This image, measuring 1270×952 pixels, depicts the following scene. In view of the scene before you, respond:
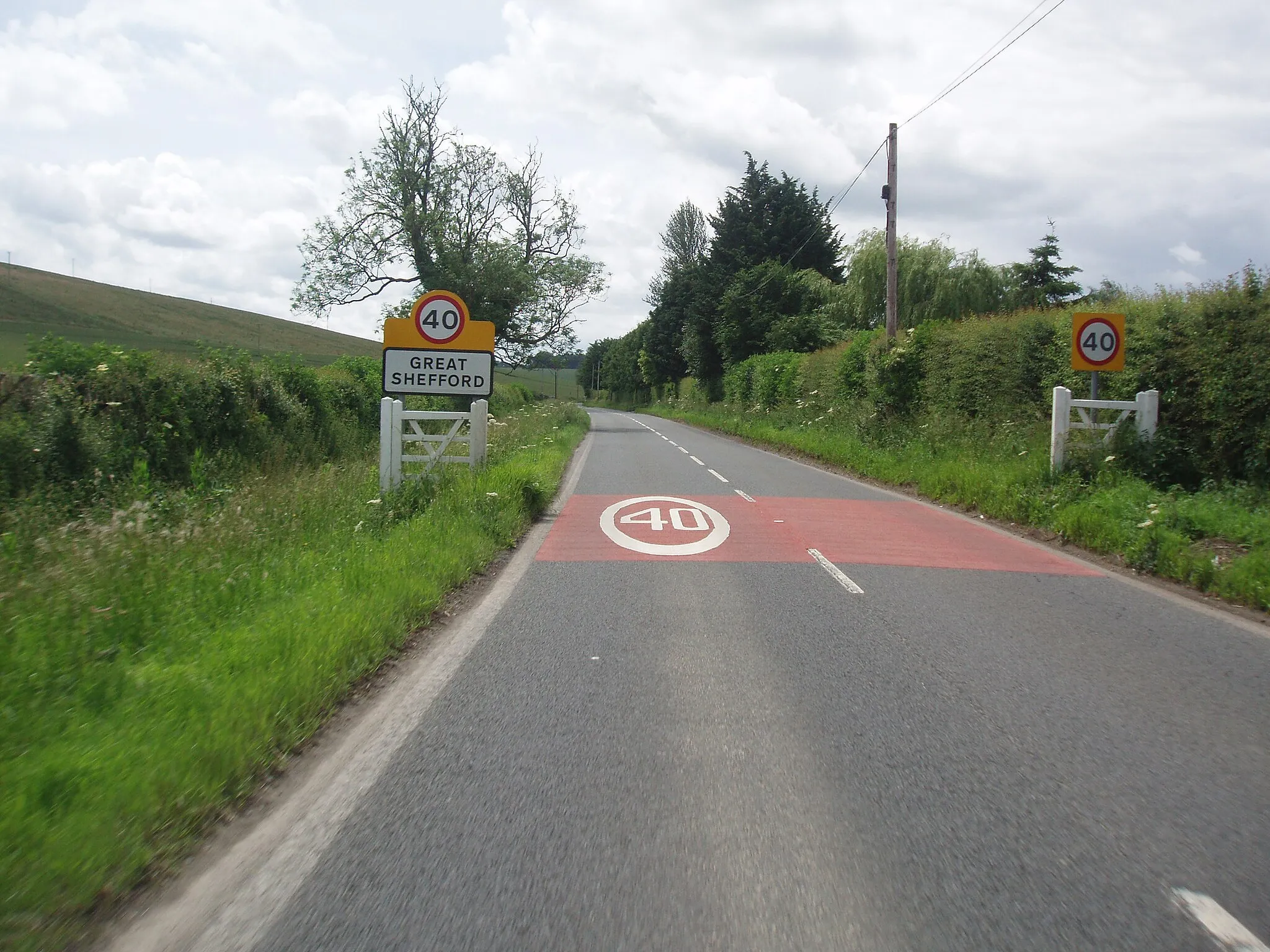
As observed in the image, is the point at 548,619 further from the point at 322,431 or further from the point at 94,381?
the point at 322,431

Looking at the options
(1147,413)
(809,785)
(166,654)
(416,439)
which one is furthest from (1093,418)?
(166,654)

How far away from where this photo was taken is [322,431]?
60.7 ft

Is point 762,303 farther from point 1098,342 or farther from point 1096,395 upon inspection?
point 1098,342

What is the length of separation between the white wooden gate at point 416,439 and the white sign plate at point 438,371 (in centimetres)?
32

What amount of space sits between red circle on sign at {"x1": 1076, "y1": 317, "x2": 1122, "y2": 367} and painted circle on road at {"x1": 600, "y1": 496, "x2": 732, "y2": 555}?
17.9 feet

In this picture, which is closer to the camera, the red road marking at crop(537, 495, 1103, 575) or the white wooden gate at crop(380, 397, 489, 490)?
the red road marking at crop(537, 495, 1103, 575)

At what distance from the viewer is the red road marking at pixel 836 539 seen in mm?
10094

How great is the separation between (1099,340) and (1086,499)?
7.25 feet

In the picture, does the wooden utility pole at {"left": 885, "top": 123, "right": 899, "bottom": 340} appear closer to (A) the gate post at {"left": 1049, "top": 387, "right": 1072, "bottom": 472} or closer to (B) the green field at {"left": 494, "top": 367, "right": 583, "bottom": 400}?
(A) the gate post at {"left": 1049, "top": 387, "right": 1072, "bottom": 472}

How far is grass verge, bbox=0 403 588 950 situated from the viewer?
11.0ft

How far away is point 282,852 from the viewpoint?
362 centimetres

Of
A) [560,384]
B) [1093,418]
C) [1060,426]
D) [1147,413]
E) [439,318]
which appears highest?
[560,384]

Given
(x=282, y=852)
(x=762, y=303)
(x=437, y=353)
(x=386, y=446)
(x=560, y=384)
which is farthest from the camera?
(x=560, y=384)

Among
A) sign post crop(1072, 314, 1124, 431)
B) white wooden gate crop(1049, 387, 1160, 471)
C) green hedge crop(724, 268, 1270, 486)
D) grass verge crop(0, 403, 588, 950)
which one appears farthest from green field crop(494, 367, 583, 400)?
grass verge crop(0, 403, 588, 950)
